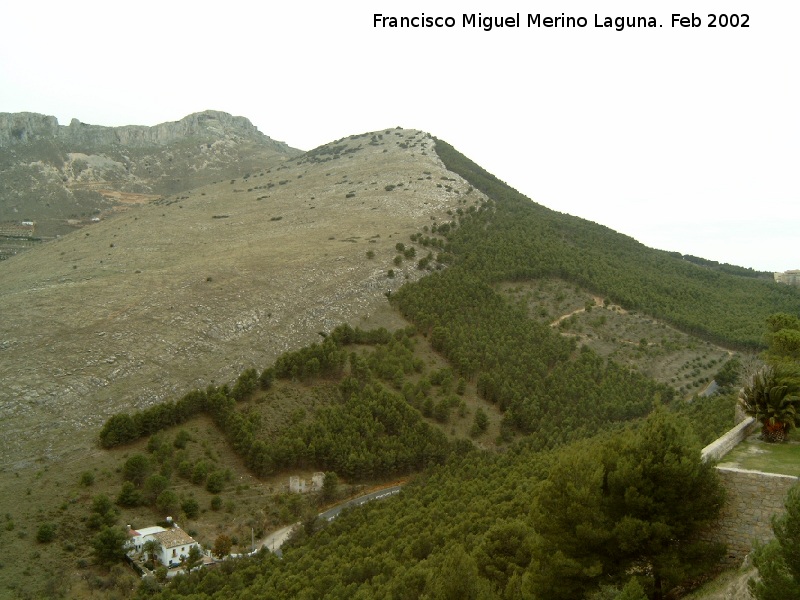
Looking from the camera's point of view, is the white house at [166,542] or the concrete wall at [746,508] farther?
the white house at [166,542]

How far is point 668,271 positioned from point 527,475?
43.3 m

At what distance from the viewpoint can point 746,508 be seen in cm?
891

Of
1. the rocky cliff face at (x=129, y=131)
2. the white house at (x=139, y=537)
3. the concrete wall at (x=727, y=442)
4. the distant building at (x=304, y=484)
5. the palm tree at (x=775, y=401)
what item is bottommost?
the distant building at (x=304, y=484)

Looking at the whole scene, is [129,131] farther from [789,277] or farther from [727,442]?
[727,442]

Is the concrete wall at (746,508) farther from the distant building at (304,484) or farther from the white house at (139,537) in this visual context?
the distant building at (304,484)

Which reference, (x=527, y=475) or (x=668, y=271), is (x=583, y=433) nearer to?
(x=527, y=475)

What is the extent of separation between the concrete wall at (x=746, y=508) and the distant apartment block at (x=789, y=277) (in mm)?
79248

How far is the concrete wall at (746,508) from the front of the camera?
862 cm

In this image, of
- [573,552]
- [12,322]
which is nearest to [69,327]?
[12,322]

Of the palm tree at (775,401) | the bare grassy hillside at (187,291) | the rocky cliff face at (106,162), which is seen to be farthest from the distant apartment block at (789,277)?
the rocky cliff face at (106,162)

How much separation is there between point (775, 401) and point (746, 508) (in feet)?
10.6

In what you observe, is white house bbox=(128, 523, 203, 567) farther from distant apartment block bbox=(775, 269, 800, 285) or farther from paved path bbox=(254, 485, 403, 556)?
distant apartment block bbox=(775, 269, 800, 285)

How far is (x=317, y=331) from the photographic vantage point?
38.6 meters

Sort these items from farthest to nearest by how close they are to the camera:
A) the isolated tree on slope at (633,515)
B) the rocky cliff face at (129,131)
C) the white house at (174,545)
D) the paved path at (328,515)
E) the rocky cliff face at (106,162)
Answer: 1. the rocky cliff face at (129,131)
2. the rocky cliff face at (106,162)
3. the paved path at (328,515)
4. the white house at (174,545)
5. the isolated tree on slope at (633,515)
